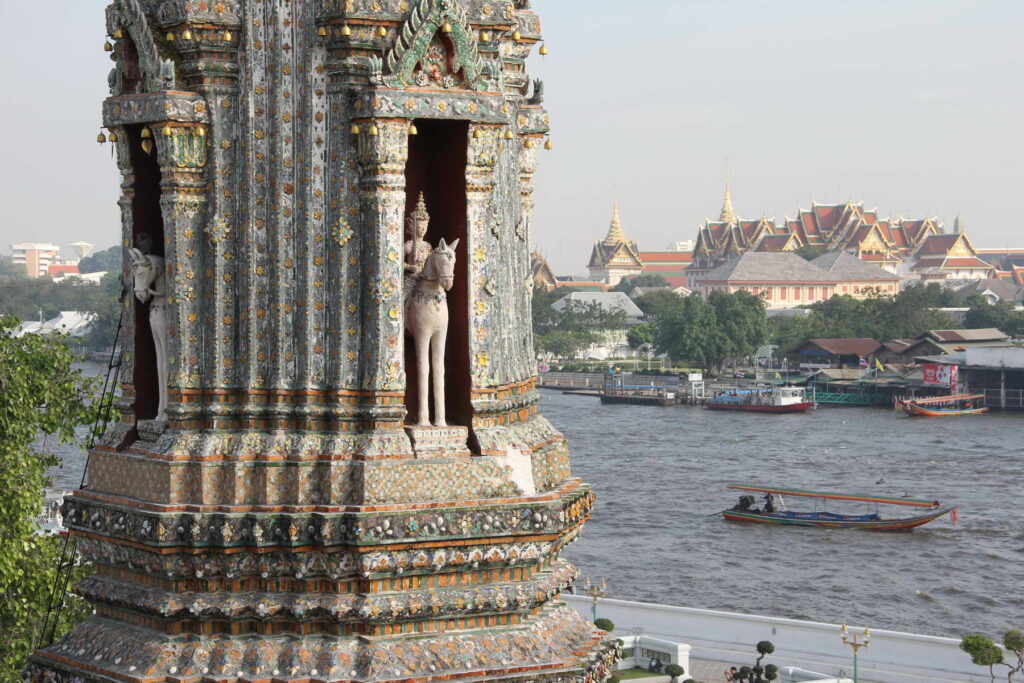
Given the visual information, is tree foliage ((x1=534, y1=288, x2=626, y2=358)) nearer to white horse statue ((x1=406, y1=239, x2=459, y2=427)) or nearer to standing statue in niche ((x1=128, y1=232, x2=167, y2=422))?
standing statue in niche ((x1=128, y1=232, x2=167, y2=422))

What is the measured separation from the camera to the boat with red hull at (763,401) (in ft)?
241

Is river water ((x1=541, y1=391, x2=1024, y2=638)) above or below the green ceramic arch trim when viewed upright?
below

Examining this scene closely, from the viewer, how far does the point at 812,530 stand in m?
41.7

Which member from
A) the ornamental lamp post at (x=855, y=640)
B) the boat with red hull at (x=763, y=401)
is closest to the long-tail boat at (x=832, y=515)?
the ornamental lamp post at (x=855, y=640)

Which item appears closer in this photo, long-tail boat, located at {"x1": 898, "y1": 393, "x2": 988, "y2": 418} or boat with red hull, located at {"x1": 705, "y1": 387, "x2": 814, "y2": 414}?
long-tail boat, located at {"x1": 898, "y1": 393, "x2": 988, "y2": 418}

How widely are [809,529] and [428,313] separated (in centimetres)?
3742

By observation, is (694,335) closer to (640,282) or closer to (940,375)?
(940,375)

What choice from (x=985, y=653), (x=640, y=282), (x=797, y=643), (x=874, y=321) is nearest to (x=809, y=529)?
(x=797, y=643)

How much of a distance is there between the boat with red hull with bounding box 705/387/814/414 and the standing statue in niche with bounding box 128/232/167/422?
68708mm

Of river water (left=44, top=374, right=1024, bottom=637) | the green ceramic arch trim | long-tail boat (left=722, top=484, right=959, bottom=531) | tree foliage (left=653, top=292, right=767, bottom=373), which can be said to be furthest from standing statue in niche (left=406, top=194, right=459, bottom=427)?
tree foliage (left=653, top=292, right=767, bottom=373)

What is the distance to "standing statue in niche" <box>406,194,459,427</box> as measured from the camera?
5.30 metres

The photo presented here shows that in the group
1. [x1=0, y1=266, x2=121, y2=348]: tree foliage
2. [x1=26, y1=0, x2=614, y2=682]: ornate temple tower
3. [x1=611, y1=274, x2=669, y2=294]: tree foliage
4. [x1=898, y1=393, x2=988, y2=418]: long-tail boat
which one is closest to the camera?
[x1=26, y1=0, x2=614, y2=682]: ornate temple tower

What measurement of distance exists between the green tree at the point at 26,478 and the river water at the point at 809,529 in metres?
18.8

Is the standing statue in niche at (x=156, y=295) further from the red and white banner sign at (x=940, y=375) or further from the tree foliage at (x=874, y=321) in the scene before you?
the tree foliage at (x=874, y=321)
